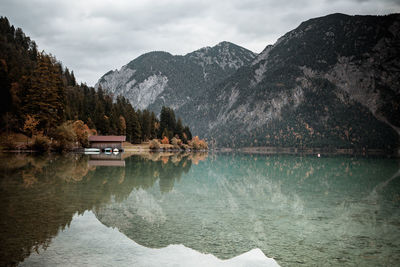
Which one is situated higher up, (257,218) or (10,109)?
(10,109)

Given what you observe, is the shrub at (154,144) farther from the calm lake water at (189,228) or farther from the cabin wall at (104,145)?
the calm lake water at (189,228)

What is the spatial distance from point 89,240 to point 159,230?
2685 millimetres

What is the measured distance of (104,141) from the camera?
4072 inches

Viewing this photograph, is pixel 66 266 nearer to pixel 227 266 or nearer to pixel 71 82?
pixel 227 266

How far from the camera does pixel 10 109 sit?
72000mm

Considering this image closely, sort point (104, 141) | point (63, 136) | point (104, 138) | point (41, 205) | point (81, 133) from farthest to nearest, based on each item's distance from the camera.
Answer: point (104, 141) < point (104, 138) < point (81, 133) < point (63, 136) < point (41, 205)

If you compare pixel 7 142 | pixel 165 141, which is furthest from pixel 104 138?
pixel 7 142

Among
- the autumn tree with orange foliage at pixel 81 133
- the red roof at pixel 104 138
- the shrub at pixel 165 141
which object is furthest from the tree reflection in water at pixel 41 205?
the shrub at pixel 165 141

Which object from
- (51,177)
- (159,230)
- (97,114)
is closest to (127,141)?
(97,114)

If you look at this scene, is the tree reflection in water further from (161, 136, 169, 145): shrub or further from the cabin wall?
(161, 136, 169, 145): shrub

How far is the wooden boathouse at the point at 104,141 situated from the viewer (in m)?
103

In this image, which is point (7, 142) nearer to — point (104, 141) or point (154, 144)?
point (104, 141)

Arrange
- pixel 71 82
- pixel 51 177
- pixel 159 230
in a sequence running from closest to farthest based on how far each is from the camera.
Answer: pixel 159 230 < pixel 51 177 < pixel 71 82

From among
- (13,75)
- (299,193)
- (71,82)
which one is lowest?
(299,193)
